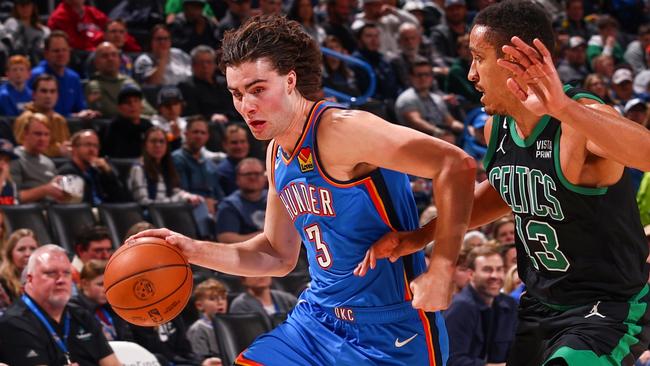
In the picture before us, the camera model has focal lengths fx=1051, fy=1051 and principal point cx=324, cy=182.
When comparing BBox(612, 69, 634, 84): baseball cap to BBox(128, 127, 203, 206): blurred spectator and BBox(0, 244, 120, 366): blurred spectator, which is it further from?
BBox(0, 244, 120, 366): blurred spectator

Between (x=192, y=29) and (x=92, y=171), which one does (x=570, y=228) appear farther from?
(x=192, y=29)

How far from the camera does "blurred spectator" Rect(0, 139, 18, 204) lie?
8828 mm

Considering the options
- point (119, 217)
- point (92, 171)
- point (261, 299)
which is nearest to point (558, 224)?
point (261, 299)

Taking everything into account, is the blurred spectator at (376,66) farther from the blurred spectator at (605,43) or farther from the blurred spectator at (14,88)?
the blurred spectator at (14,88)

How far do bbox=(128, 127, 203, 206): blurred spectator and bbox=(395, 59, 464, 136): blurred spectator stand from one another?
3.42 metres

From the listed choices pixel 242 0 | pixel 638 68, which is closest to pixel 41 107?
pixel 242 0

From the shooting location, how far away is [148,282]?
407cm

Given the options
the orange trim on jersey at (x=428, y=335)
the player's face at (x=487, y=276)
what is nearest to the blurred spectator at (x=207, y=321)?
the player's face at (x=487, y=276)

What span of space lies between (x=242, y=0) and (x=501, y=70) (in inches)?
392

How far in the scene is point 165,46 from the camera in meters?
12.1

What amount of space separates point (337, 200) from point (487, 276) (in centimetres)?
377

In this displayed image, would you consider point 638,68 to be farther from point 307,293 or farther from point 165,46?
point 307,293

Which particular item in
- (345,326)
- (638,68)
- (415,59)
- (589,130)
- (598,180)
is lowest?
(638,68)

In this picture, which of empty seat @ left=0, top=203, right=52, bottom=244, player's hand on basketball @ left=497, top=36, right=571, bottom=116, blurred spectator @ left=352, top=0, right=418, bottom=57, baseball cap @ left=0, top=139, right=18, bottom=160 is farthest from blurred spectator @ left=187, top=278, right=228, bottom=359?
blurred spectator @ left=352, top=0, right=418, bottom=57
